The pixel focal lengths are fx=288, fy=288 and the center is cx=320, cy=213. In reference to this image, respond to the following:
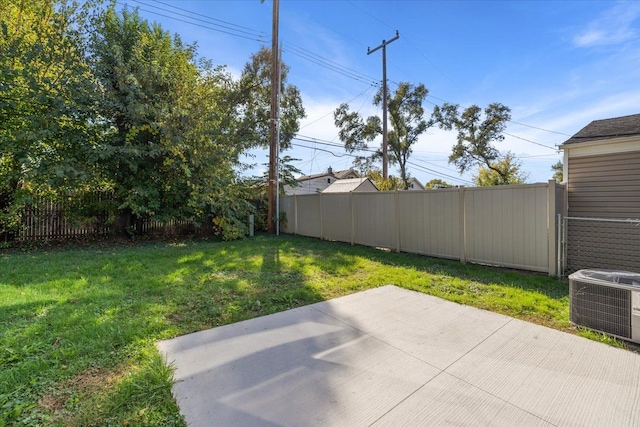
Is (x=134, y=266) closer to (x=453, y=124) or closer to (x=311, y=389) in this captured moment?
(x=311, y=389)

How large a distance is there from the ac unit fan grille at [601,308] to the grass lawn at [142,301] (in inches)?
7.5

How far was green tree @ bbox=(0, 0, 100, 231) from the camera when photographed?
6.64 meters

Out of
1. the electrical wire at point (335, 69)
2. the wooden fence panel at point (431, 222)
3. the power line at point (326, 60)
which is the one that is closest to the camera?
the wooden fence panel at point (431, 222)

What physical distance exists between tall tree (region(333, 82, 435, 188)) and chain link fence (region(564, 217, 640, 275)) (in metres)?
17.9

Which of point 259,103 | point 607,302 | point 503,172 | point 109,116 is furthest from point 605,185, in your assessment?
point 503,172

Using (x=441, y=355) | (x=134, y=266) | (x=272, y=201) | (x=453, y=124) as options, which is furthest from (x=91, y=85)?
(x=453, y=124)

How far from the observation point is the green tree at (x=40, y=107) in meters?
6.64

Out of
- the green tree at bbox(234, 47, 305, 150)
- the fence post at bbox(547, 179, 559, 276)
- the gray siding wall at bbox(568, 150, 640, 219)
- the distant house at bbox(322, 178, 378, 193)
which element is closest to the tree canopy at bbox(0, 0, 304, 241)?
the green tree at bbox(234, 47, 305, 150)

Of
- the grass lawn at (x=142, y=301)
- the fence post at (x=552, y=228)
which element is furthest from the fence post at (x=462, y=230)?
the fence post at (x=552, y=228)

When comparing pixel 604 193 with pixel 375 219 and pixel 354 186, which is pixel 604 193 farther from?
pixel 354 186

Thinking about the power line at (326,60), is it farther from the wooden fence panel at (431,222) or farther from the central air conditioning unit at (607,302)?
the central air conditioning unit at (607,302)

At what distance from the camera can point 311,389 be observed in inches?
75.4

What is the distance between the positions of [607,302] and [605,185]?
4.26 m

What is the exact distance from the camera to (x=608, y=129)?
19.5 ft
